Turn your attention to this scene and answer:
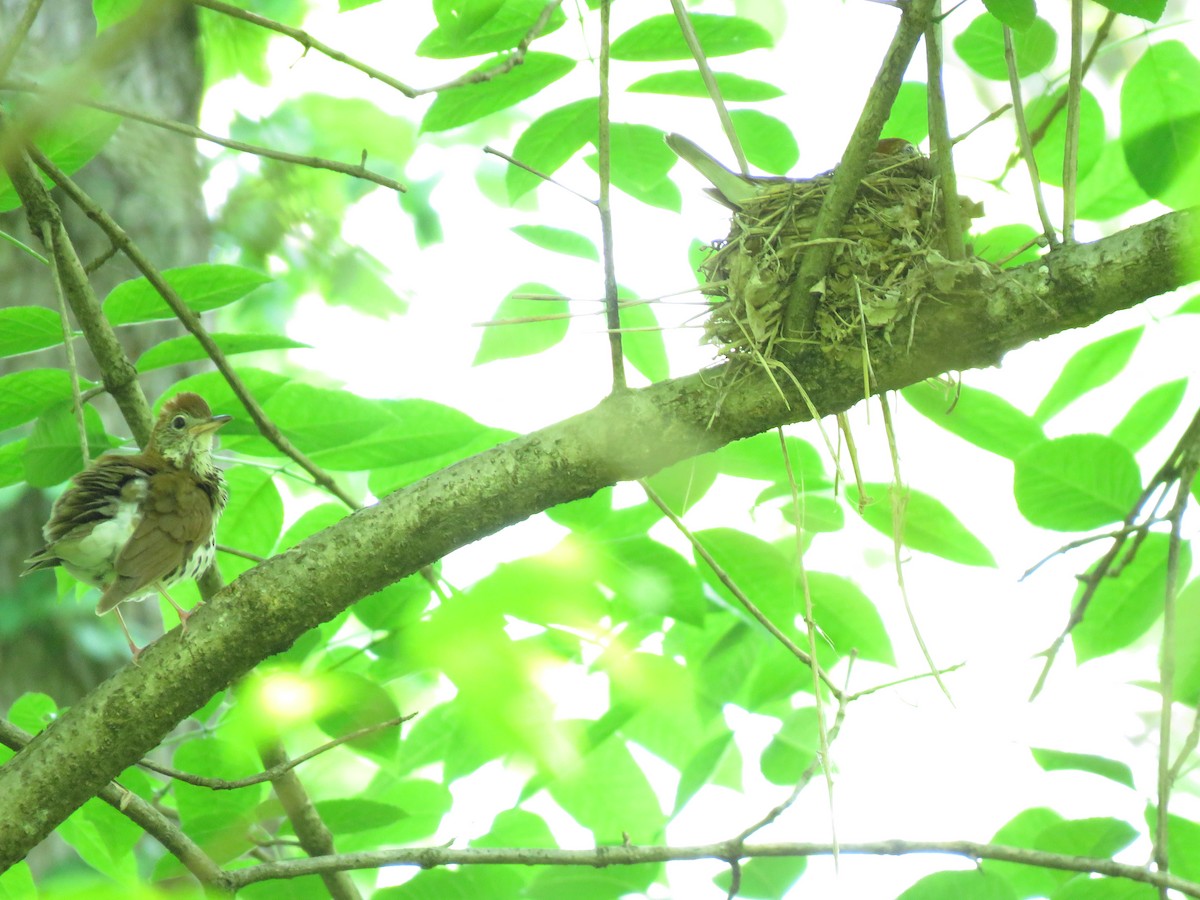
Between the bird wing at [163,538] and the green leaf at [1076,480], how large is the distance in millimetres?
2166

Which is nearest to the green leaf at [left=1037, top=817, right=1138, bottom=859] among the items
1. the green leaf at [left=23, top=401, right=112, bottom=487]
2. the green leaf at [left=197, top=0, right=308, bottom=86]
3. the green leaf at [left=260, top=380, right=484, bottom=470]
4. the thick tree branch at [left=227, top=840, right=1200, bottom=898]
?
the thick tree branch at [left=227, top=840, right=1200, bottom=898]

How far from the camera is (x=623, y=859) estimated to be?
2.50 m

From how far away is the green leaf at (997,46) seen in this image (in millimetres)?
2803

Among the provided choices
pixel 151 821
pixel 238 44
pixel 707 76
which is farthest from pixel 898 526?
pixel 238 44

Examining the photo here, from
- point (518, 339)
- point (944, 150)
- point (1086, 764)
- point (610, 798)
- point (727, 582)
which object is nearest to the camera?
point (944, 150)

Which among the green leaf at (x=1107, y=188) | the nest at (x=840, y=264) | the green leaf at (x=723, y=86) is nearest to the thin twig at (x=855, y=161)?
the nest at (x=840, y=264)

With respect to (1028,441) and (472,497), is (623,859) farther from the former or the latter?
(1028,441)

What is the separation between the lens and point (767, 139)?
2.97 metres

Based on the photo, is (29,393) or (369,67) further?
(29,393)

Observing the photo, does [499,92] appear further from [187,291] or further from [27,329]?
[27,329]

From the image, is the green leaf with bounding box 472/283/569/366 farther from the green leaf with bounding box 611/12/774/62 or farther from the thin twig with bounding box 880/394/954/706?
the thin twig with bounding box 880/394/954/706

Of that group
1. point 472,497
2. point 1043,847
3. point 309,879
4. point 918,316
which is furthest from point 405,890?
point 918,316

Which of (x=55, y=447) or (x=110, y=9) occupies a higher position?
(x=110, y=9)

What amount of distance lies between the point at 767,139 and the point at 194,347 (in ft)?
5.27
